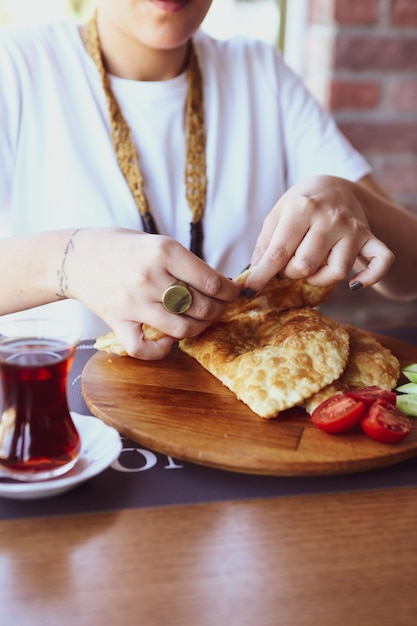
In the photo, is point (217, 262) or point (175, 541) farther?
point (217, 262)

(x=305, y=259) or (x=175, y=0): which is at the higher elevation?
(x=175, y=0)

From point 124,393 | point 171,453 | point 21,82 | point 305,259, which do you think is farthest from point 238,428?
point 21,82

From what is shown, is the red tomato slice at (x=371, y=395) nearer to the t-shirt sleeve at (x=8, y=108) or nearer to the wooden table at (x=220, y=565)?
the wooden table at (x=220, y=565)

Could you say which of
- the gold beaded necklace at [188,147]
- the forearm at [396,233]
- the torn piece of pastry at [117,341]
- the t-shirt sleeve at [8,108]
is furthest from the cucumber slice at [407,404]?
the t-shirt sleeve at [8,108]

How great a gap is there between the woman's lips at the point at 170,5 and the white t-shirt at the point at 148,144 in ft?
0.91

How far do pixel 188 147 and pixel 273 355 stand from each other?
2.87 ft

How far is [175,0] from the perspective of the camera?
4.84 ft

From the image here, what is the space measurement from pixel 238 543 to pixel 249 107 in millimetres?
1421

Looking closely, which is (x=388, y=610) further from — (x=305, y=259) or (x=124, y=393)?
(x=305, y=259)

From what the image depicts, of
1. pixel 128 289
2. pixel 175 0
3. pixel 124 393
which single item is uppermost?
pixel 175 0

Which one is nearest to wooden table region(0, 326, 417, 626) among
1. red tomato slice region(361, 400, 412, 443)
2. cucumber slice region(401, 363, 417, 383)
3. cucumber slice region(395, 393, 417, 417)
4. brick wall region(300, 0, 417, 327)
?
red tomato slice region(361, 400, 412, 443)

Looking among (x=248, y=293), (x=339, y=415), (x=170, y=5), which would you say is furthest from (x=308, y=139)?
(x=339, y=415)

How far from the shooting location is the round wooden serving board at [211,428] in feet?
2.95

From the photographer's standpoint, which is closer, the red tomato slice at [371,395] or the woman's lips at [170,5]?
the red tomato slice at [371,395]
